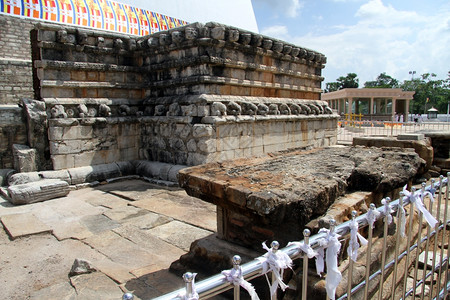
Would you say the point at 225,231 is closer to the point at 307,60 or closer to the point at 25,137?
the point at 25,137

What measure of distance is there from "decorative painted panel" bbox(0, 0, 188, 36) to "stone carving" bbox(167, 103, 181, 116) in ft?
38.7

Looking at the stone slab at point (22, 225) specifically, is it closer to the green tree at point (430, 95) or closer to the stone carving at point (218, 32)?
the stone carving at point (218, 32)

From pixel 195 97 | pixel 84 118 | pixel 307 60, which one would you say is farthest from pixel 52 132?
pixel 307 60

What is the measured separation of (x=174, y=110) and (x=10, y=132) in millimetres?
3177

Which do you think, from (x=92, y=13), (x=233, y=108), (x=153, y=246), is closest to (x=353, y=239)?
(x=153, y=246)

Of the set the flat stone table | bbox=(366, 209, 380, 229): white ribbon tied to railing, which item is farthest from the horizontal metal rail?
the flat stone table

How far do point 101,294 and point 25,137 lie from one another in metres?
4.88

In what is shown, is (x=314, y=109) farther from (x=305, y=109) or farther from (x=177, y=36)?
(x=177, y=36)

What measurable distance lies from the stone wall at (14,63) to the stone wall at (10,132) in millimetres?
6425

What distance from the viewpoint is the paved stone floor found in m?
2.79

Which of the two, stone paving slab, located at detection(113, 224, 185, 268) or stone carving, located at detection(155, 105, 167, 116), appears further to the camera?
stone carving, located at detection(155, 105, 167, 116)

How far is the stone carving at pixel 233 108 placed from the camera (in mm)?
6539

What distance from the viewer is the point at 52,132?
19.9 feet

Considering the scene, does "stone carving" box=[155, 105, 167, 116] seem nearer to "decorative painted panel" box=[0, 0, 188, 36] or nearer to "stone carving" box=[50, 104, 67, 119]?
"stone carving" box=[50, 104, 67, 119]
